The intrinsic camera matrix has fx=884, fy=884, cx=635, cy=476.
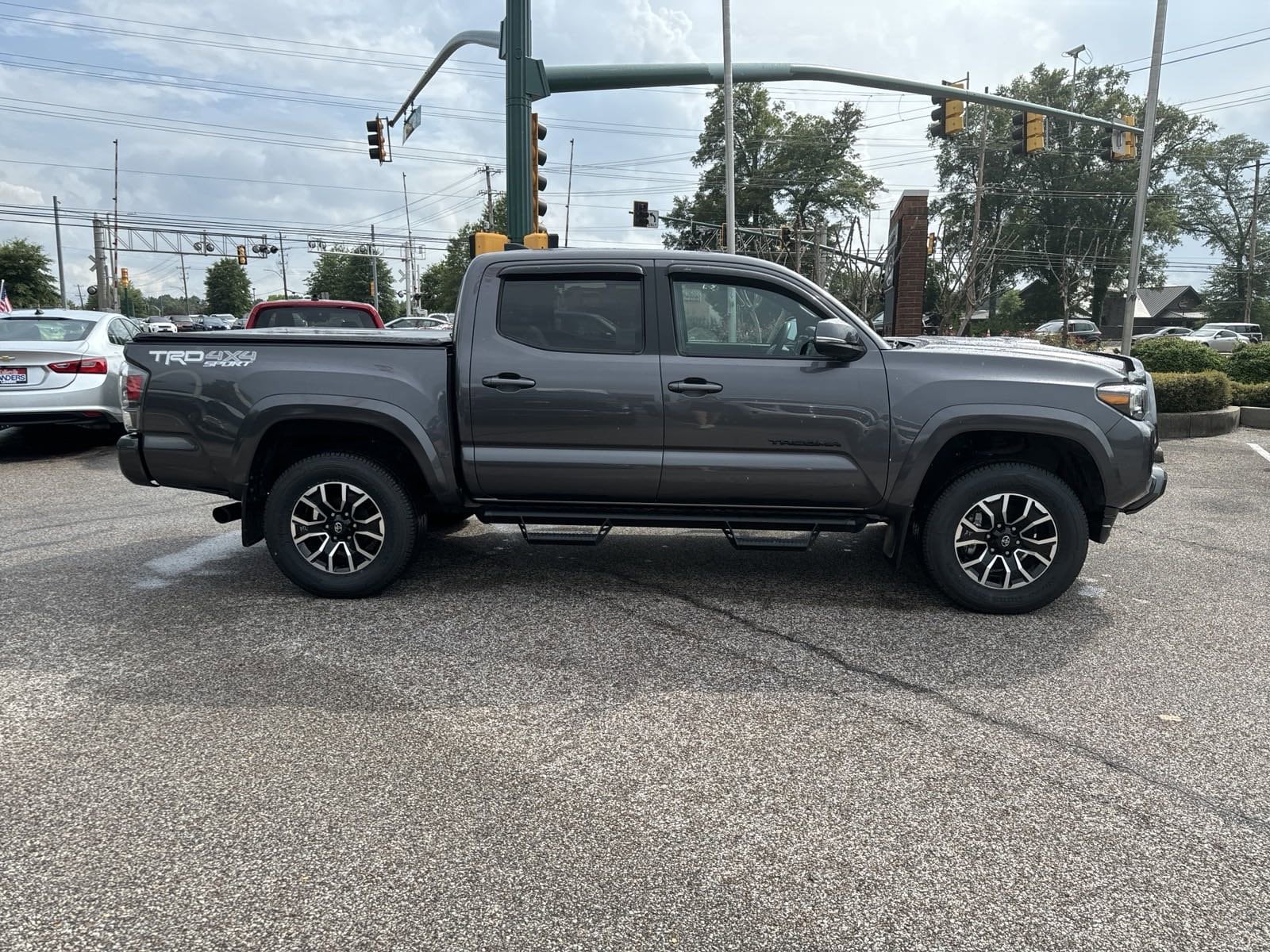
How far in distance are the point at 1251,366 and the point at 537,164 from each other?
40.5 ft

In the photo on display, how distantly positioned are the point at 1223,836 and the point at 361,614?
4.00 m

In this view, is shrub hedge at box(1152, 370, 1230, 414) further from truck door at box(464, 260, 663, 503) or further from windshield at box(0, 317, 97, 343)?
windshield at box(0, 317, 97, 343)

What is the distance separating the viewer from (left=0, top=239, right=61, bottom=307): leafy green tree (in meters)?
55.7

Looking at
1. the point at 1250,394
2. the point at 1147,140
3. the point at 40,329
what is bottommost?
the point at 1250,394

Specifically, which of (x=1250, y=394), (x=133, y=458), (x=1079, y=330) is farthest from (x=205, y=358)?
(x=1079, y=330)

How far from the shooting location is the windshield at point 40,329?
10227 mm

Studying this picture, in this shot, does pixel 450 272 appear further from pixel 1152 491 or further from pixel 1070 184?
pixel 1152 491

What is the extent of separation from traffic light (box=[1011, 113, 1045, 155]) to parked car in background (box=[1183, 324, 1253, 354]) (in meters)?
26.4

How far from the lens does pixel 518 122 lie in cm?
1187

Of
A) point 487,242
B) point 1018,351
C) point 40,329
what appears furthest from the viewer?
point 487,242

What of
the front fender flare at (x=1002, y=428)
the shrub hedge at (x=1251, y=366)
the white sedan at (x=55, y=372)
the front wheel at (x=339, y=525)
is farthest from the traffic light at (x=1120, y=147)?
the front wheel at (x=339, y=525)

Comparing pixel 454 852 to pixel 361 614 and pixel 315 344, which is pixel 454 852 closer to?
pixel 361 614

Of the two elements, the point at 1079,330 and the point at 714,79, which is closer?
the point at 714,79

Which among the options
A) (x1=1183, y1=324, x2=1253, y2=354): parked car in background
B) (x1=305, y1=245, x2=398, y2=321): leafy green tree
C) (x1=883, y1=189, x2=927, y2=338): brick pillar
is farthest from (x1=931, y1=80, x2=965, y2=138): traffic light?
(x1=305, y1=245, x2=398, y2=321): leafy green tree
